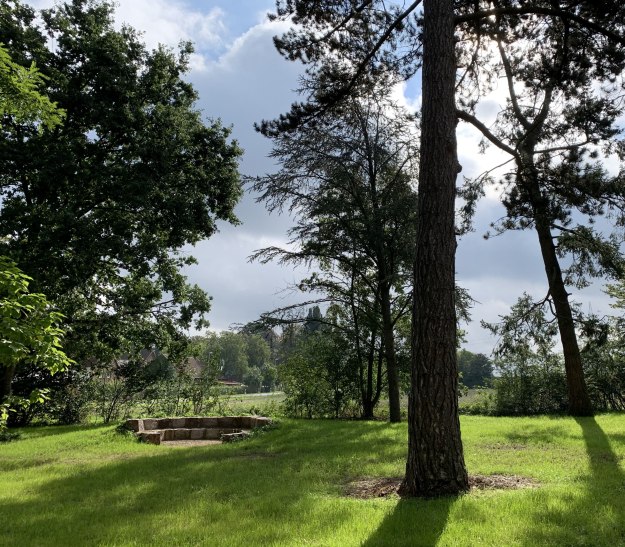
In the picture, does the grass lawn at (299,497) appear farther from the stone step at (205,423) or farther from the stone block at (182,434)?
the stone step at (205,423)

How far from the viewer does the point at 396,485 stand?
6.09 metres

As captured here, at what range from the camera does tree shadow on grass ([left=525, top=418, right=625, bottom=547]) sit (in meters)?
3.80

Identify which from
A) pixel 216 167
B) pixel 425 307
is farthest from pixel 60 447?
pixel 216 167

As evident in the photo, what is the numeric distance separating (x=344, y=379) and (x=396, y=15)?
12653 millimetres

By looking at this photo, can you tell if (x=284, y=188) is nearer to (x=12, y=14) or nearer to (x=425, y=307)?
(x=425, y=307)

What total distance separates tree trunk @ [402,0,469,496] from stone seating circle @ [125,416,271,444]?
308 inches

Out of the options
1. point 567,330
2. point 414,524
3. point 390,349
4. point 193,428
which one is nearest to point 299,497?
point 414,524

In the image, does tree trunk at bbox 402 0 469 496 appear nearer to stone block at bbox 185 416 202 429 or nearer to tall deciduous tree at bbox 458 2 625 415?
tall deciduous tree at bbox 458 2 625 415

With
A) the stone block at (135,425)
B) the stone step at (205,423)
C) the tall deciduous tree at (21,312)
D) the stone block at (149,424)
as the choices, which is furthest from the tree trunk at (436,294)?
the stone block at (149,424)

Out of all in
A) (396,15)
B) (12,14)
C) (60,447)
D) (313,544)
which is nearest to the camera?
(313,544)

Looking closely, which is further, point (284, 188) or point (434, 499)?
point (284, 188)

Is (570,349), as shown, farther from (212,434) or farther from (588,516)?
(588,516)

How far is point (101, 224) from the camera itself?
15.0 meters

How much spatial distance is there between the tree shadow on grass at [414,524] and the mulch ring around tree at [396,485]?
0.71m
